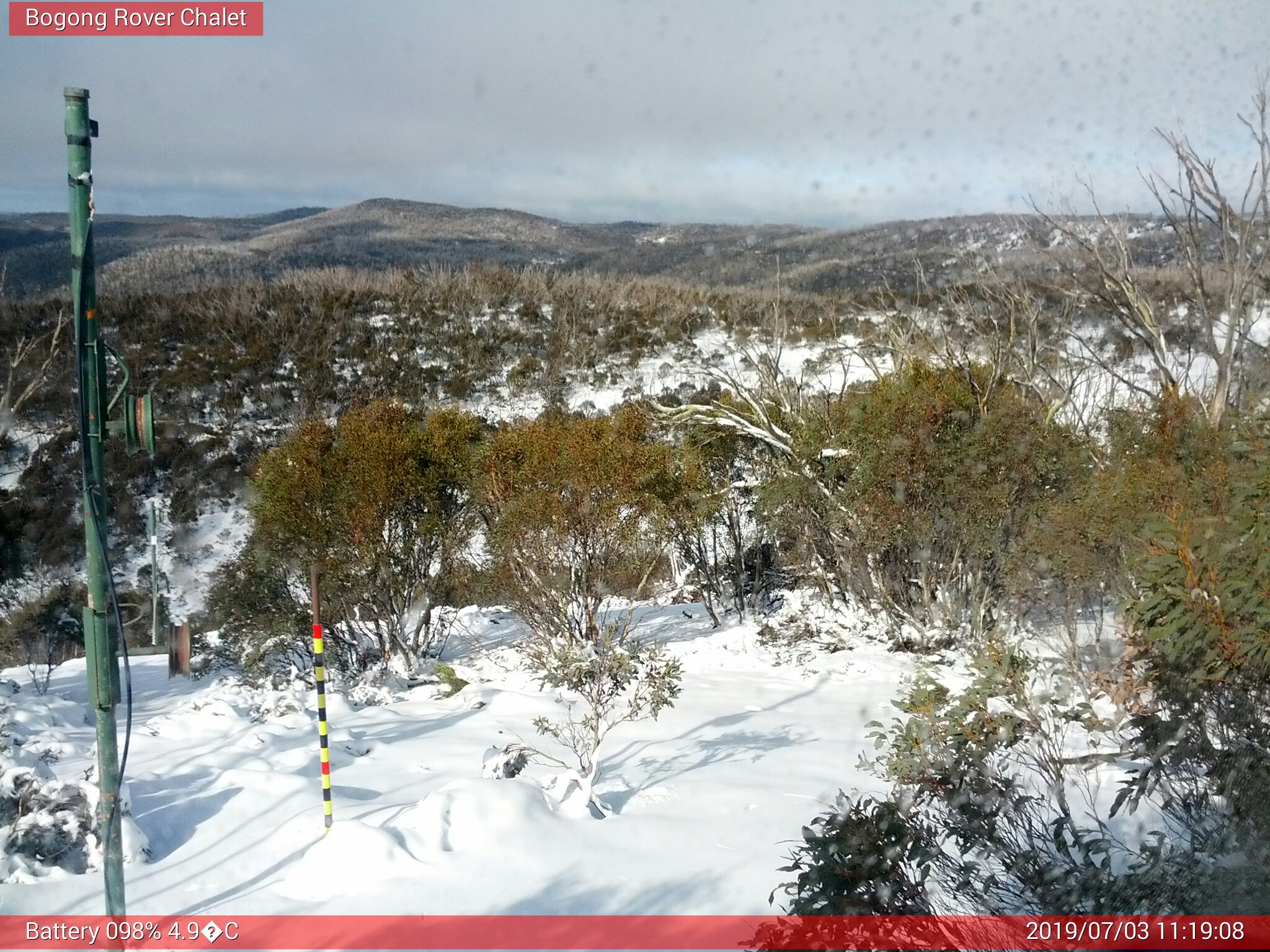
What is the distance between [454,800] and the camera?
4730 millimetres

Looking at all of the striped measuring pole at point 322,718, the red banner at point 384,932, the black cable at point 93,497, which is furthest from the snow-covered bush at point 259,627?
the black cable at point 93,497

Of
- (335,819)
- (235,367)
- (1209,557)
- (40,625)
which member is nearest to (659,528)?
(335,819)

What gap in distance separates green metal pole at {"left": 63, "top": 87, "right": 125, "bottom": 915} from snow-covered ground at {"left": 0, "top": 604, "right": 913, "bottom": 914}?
A: 1007mm

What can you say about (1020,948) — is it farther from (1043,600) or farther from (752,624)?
(752,624)

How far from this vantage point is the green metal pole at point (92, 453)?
122 inches

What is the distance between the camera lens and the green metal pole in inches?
122

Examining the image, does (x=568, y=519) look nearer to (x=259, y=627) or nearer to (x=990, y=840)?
(x=259, y=627)

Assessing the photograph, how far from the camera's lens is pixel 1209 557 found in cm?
314

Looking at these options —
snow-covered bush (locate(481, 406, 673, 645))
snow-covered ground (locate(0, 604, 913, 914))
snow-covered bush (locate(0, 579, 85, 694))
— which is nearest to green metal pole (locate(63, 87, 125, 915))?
snow-covered ground (locate(0, 604, 913, 914))

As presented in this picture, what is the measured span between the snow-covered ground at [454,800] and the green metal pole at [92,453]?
1.01 metres

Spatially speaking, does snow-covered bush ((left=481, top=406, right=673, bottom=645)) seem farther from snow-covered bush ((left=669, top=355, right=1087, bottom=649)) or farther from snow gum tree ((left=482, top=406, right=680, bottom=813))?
snow-covered bush ((left=669, top=355, right=1087, bottom=649))

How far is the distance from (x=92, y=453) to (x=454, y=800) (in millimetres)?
2519

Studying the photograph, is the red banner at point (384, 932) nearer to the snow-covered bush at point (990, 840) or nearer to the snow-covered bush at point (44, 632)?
the snow-covered bush at point (990, 840)

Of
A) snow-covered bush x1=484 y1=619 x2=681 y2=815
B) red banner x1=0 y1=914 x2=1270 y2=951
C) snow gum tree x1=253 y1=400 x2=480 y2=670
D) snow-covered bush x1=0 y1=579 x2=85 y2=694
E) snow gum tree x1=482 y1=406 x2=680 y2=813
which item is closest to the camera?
red banner x1=0 y1=914 x2=1270 y2=951
